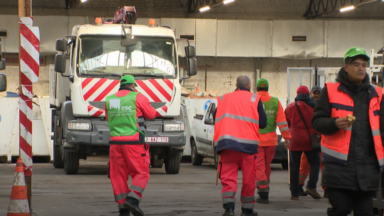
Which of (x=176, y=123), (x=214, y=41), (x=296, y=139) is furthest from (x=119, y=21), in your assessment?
(x=214, y=41)

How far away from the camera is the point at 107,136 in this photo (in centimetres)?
1516

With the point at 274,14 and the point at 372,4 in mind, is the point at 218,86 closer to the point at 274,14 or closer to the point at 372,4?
the point at 274,14

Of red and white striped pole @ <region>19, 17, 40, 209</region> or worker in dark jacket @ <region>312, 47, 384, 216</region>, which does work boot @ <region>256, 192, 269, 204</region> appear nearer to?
red and white striped pole @ <region>19, 17, 40, 209</region>

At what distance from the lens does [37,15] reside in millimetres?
29875

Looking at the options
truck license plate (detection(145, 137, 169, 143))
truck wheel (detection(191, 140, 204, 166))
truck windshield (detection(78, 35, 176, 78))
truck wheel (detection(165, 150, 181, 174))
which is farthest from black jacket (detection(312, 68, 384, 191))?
truck wheel (detection(191, 140, 204, 166))

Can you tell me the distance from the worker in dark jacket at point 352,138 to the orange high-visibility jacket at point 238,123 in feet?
9.67

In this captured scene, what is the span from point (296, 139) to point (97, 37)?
18.7ft

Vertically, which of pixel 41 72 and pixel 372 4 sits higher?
pixel 372 4

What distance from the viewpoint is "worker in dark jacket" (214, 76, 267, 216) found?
8.91 m

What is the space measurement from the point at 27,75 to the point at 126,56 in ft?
20.0

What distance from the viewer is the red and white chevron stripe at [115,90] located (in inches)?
598

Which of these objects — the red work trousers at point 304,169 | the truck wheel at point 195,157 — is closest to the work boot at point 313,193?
the red work trousers at point 304,169

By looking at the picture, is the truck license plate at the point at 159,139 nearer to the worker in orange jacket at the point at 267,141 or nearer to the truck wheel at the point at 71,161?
the truck wheel at the point at 71,161

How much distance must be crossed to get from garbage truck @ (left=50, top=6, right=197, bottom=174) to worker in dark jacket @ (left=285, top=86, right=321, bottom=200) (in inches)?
166
